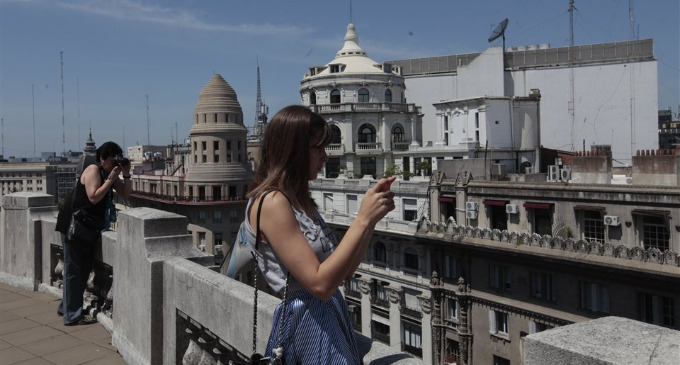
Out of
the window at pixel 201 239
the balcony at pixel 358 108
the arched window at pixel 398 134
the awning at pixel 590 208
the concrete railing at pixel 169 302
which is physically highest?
the balcony at pixel 358 108

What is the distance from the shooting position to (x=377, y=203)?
9.75 ft

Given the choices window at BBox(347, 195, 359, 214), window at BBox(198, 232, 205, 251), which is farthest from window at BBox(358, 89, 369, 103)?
window at BBox(198, 232, 205, 251)

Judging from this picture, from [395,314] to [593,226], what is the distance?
14480mm

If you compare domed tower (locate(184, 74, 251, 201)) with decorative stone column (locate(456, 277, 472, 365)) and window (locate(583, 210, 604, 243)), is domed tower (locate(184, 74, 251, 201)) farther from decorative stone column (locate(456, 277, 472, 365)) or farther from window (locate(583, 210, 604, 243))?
A: window (locate(583, 210, 604, 243))

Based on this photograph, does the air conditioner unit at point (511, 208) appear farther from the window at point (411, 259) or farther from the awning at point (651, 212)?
the window at point (411, 259)

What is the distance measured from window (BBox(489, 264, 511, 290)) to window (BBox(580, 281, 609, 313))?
426 cm

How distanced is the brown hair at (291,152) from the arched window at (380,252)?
3685 cm

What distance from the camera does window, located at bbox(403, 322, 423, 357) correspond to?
3750 cm

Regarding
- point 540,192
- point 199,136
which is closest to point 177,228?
point 540,192

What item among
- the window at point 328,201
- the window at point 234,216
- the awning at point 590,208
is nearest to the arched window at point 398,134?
the window at point 328,201

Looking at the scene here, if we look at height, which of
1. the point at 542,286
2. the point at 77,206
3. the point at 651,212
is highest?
the point at 77,206

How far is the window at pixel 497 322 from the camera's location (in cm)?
3189

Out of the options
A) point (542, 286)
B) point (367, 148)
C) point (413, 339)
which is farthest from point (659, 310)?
point (367, 148)

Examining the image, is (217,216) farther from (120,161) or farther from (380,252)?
(120,161)
